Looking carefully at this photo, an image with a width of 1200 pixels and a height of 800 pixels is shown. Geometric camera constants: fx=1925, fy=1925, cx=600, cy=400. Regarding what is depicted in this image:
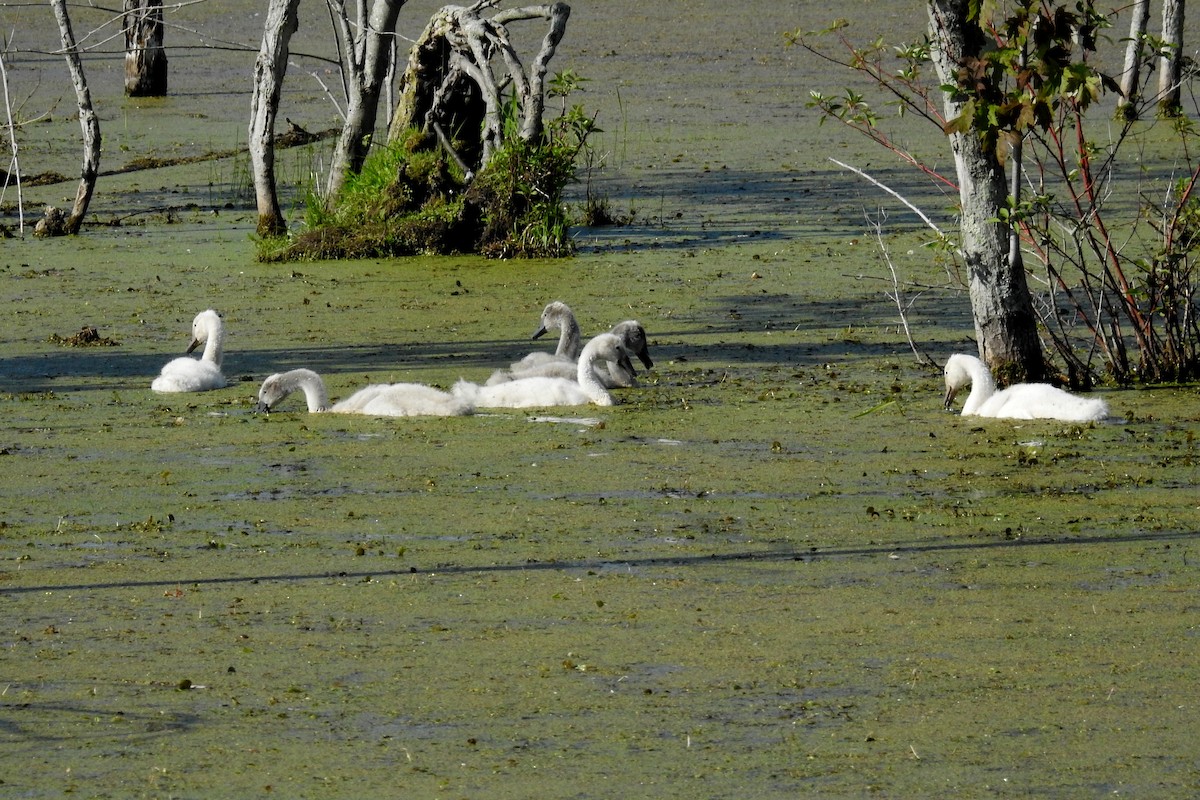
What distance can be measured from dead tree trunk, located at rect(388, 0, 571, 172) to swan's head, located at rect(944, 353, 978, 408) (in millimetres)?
5185

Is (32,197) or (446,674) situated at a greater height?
(32,197)

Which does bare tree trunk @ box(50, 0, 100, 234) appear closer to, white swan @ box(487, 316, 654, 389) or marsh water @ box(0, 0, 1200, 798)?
marsh water @ box(0, 0, 1200, 798)

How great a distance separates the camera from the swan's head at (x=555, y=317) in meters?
9.71

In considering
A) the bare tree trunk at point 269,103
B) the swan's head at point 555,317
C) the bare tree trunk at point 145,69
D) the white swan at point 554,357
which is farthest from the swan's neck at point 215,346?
the bare tree trunk at point 145,69

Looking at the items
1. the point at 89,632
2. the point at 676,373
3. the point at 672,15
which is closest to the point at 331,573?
the point at 89,632

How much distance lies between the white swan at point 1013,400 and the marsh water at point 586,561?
0.09 m

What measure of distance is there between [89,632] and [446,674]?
1107 mm

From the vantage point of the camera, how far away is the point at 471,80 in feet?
45.9

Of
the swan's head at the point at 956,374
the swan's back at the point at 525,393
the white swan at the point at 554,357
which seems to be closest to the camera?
the swan's head at the point at 956,374

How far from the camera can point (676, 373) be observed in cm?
953

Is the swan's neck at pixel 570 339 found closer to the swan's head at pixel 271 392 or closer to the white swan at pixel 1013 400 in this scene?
the swan's head at pixel 271 392

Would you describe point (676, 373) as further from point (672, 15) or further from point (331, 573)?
point (672, 15)

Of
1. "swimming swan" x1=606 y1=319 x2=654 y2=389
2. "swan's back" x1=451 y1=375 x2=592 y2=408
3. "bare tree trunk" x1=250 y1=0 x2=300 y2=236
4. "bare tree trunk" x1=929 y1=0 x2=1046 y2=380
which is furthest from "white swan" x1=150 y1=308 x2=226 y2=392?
"bare tree trunk" x1=250 y1=0 x2=300 y2=236

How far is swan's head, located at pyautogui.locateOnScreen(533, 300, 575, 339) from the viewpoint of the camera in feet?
31.9
